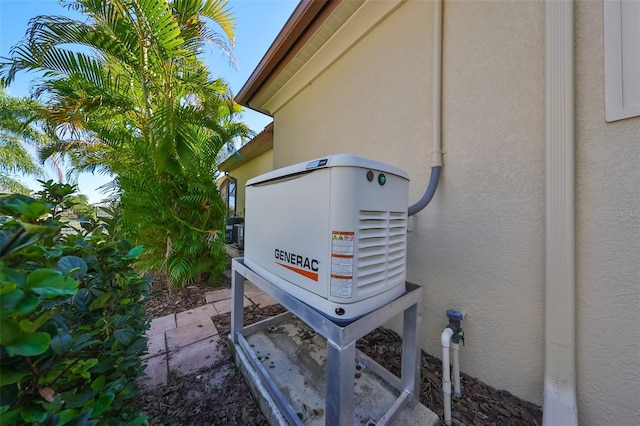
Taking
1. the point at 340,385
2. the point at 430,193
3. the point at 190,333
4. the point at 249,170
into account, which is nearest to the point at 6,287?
the point at 340,385

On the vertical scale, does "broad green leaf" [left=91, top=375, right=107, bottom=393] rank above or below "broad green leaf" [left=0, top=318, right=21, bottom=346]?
below

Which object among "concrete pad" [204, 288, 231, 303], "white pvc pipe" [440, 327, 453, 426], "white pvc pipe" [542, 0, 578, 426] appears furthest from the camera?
"concrete pad" [204, 288, 231, 303]

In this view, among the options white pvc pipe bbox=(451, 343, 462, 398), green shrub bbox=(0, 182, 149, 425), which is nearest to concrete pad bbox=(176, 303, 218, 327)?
green shrub bbox=(0, 182, 149, 425)

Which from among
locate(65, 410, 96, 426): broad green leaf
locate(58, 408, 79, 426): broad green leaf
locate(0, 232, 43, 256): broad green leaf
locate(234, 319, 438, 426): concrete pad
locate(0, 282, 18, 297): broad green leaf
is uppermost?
locate(0, 232, 43, 256): broad green leaf

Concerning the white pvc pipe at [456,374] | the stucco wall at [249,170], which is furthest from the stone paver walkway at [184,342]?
the stucco wall at [249,170]

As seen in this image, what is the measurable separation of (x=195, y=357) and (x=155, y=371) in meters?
0.26

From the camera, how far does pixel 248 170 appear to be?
640 cm

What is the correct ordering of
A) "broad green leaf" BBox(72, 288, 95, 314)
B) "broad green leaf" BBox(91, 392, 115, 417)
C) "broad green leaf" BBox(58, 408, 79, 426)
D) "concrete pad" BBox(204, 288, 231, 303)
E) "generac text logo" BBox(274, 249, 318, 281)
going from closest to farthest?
"broad green leaf" BBox(58, 408, 79, 426)
"broad green leaf" BBox(91, 392, 115, 417)
"broad green leaf" BBox(72, 288, 95, 314)
"generac text logo" BBox(274, 249, 318, 281)
"concrete pad" BBox(204, 288, 231, 303)

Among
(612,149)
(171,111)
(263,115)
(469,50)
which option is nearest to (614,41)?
(612,149)

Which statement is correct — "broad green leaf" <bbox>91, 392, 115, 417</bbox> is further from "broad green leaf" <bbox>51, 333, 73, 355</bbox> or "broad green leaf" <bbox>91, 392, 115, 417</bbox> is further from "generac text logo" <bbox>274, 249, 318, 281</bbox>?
"generac text logo" <bbox>274, 249, 318, 281</bbox>

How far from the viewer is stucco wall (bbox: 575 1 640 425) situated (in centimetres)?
107

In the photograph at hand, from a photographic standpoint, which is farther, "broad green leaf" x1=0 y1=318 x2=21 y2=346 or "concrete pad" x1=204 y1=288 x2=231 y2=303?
"concrete pad" x1=204 y1=288 x2=231 y2=303

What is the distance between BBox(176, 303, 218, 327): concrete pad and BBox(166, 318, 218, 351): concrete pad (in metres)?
0.08

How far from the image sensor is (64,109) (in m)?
3.03
